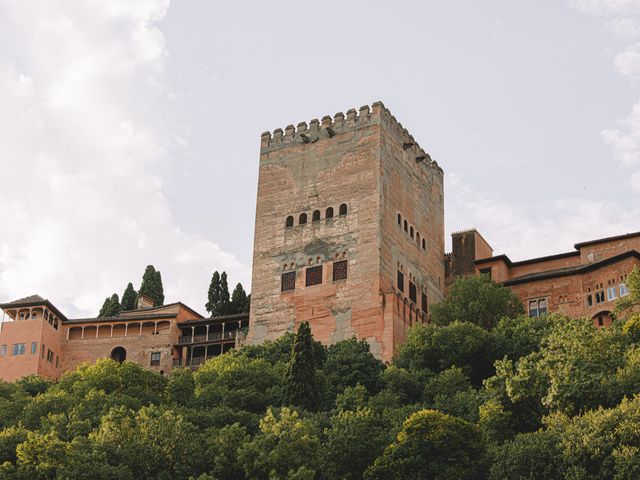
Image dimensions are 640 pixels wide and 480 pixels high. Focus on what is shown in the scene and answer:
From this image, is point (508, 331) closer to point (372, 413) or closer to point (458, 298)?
point (458, 298)

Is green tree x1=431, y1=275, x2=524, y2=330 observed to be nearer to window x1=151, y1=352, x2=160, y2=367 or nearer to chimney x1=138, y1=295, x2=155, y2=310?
window x1=151, y1=352, x2=160, y2=367

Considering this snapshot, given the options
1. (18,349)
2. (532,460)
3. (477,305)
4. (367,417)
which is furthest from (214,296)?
(532,460)

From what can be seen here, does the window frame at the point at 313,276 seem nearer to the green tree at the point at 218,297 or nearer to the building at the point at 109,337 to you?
the building at the point at 109,337

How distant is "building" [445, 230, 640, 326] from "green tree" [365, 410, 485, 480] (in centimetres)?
2617

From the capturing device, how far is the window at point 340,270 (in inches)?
2660

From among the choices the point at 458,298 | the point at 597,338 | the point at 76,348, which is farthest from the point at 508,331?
the point at 76,348

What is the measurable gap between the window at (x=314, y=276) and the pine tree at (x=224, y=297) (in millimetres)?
14155

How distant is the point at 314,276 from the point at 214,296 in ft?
54.5

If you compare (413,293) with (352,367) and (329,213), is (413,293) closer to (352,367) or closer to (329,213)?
(329,213)

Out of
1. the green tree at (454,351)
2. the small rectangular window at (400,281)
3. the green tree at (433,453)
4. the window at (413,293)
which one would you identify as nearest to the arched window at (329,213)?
the small rectangular window at (400,281)

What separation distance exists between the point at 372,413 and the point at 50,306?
36.0 meters

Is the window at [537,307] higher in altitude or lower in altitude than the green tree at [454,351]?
higher

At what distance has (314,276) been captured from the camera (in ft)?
225

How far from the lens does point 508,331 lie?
5919cm
